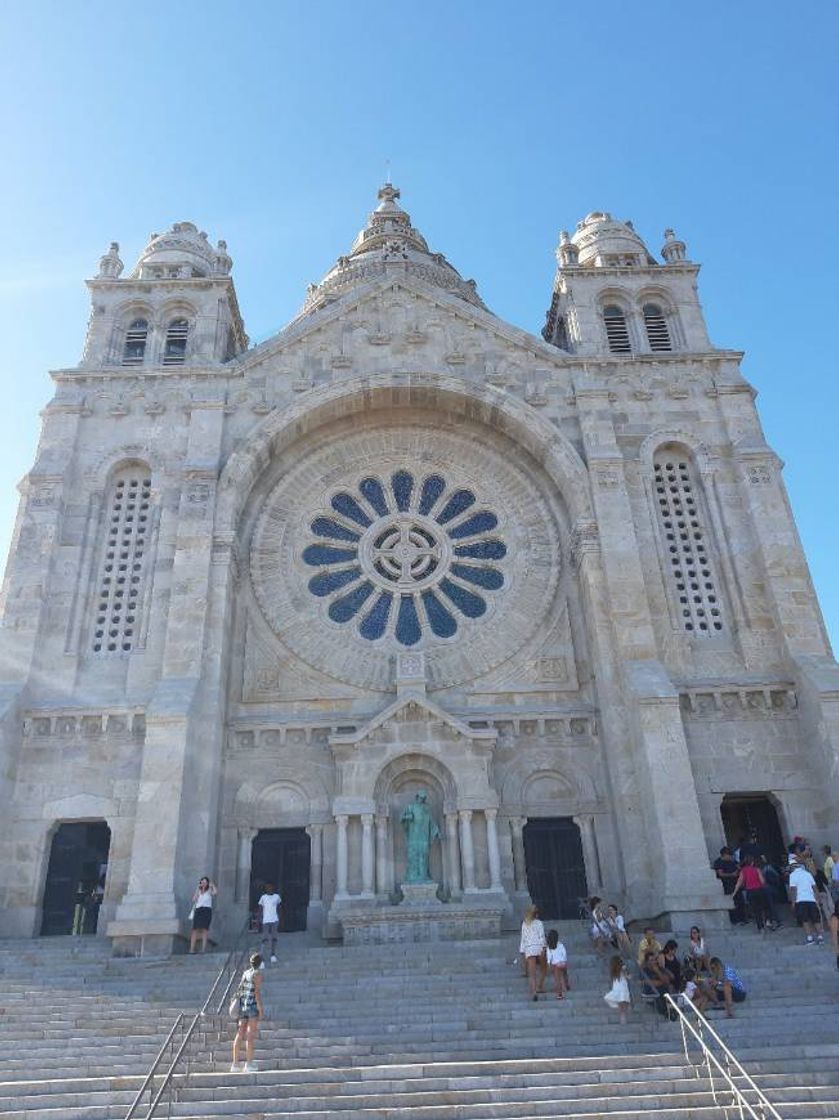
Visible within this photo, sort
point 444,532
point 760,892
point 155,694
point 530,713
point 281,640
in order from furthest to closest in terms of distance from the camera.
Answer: point 444,532, point 281,640, point 530,713, point 155,694, point 760,892

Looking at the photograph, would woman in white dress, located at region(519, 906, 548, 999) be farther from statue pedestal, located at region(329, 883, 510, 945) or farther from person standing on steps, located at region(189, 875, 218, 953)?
person standing on steps, located at region(189, 875, 218, 953)

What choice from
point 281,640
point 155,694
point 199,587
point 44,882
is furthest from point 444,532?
point 44,882

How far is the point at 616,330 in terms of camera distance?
89.4ft

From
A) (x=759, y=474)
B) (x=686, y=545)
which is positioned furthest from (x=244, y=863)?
(x=759, y=474)

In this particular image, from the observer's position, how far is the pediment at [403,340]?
81.4ft

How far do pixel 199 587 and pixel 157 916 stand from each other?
7508mm

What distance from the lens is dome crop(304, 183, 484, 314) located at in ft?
112

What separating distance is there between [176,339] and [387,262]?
36.1 ft

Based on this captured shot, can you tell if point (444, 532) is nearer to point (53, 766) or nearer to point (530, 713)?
point (530, 713)

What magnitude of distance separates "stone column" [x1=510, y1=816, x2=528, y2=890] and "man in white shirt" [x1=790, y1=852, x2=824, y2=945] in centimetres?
601

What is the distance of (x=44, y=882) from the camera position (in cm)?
1858

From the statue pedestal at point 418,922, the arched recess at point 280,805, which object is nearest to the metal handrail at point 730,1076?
the statue pedestal at point 418,922

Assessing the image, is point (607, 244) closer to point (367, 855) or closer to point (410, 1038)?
point (367, 855)

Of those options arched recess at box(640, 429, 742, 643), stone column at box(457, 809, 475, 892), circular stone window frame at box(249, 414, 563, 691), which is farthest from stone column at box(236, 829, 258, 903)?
arched recess at box(640, 429, 742, 643)
